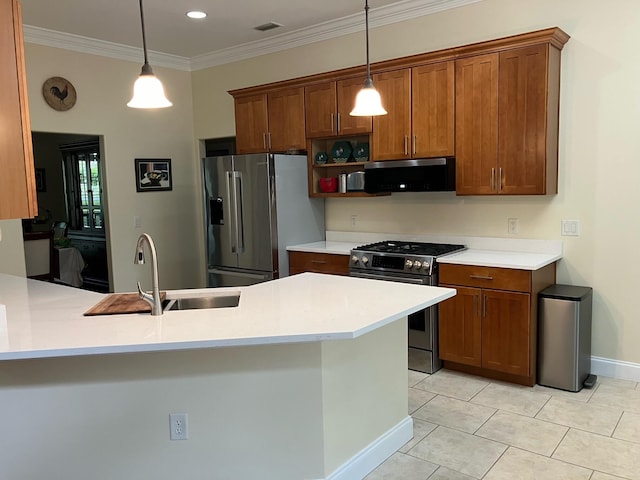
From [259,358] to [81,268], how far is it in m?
5.24

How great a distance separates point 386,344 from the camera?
2689 millimetres

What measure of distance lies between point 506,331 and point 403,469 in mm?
1370

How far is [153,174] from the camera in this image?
5.62 meters

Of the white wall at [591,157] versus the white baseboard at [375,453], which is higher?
the white wall at [591,157]

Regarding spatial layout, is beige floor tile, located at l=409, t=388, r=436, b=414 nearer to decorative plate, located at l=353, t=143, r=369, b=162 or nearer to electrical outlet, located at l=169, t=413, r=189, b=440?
electrical outlet, located at l=169, t=413, r=189, b=440

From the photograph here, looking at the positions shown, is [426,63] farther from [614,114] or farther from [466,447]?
[466,447]

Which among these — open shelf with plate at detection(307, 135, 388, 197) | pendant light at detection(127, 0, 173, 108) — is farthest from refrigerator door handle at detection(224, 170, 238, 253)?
pendant light at detection(127, 0, 173, 108)

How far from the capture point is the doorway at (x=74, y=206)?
263 inches

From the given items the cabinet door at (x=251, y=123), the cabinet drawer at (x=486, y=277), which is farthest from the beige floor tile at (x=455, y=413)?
the cabinet door at (x=251, y=123)

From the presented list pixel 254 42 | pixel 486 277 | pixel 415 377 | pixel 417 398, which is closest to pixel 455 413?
pixel 417 398

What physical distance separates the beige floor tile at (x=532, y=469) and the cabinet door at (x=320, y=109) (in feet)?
9.49

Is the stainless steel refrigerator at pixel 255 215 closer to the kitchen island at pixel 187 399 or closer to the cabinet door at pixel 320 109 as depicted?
the cabinet door at pixel 320 109

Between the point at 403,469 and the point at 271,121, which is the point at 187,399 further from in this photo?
the point at 271,121

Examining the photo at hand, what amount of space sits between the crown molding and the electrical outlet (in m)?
3.58
